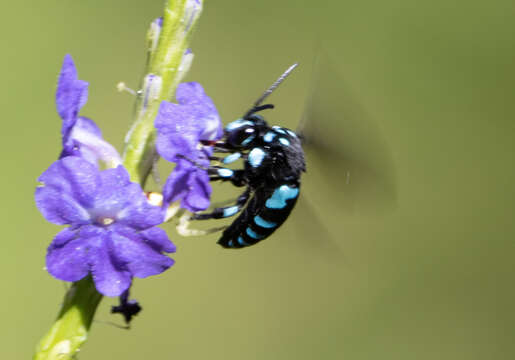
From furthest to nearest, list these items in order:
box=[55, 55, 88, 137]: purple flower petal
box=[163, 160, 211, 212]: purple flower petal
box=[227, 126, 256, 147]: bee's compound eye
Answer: box=[227, 126, 256, 147]: bee's compound eye, box=[163, 160, 211, 212]: purple flower petal, box=[55, 55, 88, 137]: purple flower petal

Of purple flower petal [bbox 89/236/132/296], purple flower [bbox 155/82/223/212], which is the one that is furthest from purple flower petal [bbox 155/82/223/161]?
purple flower petal [bbox 89/236/132/296]

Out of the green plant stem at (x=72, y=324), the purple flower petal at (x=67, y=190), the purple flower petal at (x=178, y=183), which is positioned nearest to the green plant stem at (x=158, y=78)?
the purple flower petal at (x=178, y=183)

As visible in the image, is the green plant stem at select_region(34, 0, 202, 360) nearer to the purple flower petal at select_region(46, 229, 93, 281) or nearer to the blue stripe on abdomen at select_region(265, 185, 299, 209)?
the purple flower petal at select_region(46, 229, 93, 281)

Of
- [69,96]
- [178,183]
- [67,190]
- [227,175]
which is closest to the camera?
[67,190]

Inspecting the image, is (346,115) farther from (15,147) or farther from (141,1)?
(141,1)

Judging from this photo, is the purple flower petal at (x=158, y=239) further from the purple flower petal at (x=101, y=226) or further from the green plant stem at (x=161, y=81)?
the green plant stem at (x=161, y=81)

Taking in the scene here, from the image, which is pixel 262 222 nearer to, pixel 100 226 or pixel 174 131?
pixel 174 131

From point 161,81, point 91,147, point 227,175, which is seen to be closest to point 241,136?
point 227,175
